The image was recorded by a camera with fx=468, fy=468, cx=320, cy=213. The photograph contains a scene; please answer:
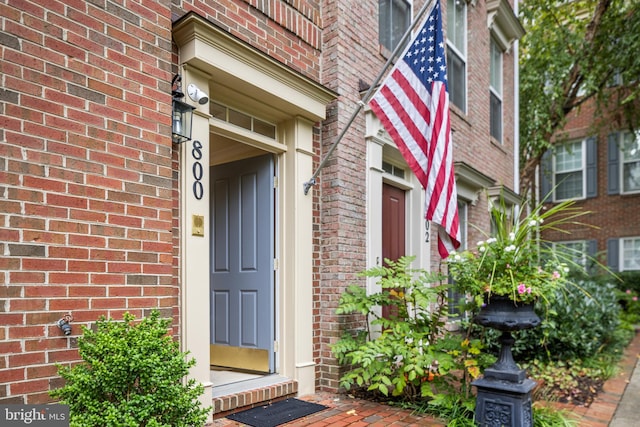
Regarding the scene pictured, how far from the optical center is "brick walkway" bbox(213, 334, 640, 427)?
3621 mm

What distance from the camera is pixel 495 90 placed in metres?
9.16

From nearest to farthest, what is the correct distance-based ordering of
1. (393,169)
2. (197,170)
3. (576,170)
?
(197,170)
(393,169)
(576,170)

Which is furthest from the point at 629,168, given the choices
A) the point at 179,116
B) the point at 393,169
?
the point at 179,116

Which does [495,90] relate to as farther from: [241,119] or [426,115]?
[241,119]

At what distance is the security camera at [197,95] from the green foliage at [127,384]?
1.64 metres

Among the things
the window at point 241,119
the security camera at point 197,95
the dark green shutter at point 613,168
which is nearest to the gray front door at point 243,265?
the window at point 241,119

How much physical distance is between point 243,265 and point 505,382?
8.31 ft

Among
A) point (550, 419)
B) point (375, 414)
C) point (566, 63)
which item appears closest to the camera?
point (550, 419)

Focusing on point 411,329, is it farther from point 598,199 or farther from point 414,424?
point 598,199

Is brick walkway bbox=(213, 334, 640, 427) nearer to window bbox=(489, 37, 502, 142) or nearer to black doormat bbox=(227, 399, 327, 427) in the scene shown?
black doormat bbox=(227, 399, 327, 427)

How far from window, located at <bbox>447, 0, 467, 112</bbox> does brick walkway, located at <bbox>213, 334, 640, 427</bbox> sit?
4.43 metres

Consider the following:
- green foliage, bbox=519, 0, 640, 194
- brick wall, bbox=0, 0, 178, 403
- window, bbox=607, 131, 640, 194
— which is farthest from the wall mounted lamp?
window, bbox=607, 131, 640, 194

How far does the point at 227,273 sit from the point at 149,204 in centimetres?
197

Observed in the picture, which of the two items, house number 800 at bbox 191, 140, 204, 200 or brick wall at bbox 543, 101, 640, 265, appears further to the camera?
brick wall at bbox 543, 101, 640, 265
